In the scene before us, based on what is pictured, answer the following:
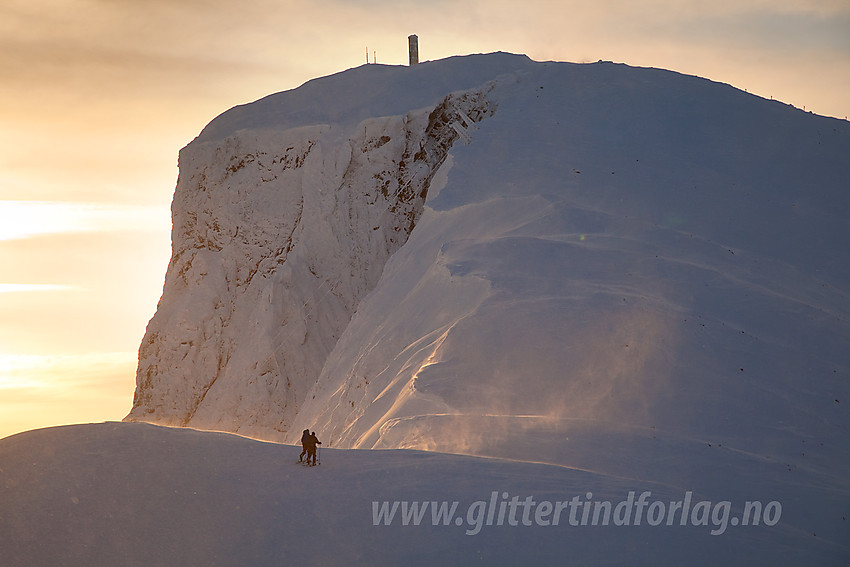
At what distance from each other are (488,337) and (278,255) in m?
18.3

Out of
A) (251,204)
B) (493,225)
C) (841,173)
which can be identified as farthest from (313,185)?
(841,173)

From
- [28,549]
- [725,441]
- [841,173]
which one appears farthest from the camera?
[841,173]

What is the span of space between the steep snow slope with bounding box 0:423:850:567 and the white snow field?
0.18 feet

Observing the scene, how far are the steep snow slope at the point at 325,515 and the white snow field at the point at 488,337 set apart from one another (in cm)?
5

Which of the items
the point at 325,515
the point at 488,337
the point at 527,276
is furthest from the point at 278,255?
the point at 325,515

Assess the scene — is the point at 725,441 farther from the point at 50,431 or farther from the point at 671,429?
the point at 50,431

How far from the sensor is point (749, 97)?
34438 millimetres

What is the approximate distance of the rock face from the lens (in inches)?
1382

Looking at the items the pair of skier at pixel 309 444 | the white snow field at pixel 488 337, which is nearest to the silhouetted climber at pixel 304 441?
the pair of skier at pixel 309 444

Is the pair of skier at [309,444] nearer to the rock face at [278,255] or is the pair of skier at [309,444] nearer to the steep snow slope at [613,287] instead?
the steep snow slope at [613,287]

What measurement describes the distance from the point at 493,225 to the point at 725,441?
1175 cm

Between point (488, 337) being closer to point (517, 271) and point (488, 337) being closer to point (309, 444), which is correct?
point (517, 271)

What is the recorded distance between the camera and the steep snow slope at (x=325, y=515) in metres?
13.5

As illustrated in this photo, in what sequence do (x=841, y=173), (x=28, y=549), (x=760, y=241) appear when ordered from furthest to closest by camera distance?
(x=841, y=173) → (x=760, y=241) → (x=28, y=549)
